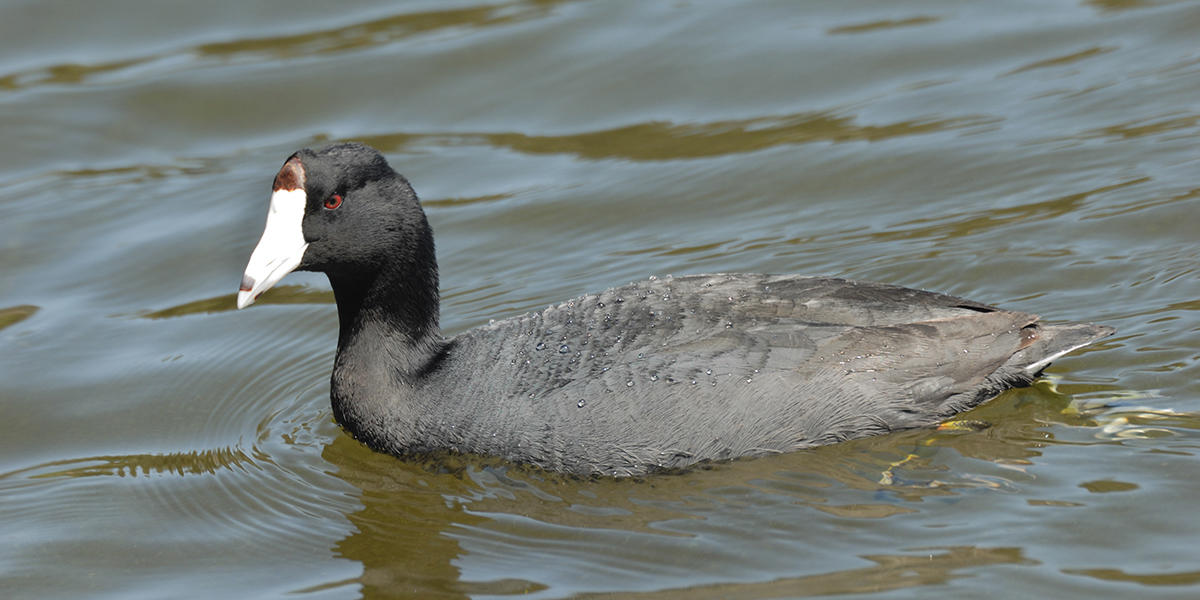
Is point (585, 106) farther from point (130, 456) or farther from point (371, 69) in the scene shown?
point (130, 456)

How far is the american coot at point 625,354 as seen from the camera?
16.8 ft

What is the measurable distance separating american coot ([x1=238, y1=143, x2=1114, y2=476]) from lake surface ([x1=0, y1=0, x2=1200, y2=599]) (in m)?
0.15

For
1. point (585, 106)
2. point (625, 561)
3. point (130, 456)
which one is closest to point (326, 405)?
point (130, 456)


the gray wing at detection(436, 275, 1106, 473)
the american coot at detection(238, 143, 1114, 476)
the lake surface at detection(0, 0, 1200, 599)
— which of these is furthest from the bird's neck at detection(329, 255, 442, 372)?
the lake surface at detection(0, 0, 1200, 599)

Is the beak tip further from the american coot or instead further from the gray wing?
the gray wing

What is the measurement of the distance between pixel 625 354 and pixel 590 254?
7.55 ft

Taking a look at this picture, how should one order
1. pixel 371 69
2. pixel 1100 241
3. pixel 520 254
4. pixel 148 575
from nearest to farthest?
pixel 148 575 → pixel 1100 241 → pixel 520 254 → pixel 371 69

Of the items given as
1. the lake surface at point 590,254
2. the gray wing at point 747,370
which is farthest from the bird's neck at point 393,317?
the lake surface at point 590,254

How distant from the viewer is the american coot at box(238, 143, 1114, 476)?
5117mm

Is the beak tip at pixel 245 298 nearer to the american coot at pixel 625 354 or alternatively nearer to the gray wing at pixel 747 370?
the american coot at pixel 625 354

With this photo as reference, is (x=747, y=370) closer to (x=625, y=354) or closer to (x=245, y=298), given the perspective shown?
(x=625, y=354)

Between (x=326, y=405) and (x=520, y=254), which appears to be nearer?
(x=326, y=405)

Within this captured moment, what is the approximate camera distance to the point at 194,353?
6977 millimetres

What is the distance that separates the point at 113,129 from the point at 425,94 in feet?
6.62
